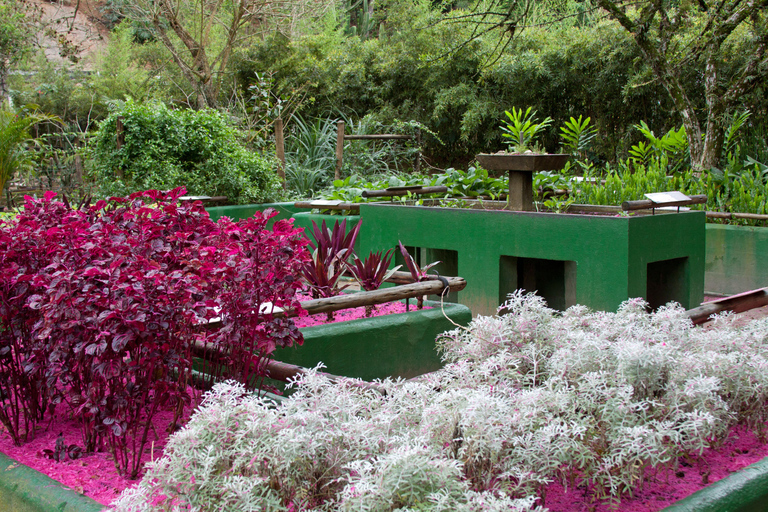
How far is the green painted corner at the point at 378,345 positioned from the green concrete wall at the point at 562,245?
134cm

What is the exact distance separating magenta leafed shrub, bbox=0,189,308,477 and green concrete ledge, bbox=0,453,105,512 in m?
0.22

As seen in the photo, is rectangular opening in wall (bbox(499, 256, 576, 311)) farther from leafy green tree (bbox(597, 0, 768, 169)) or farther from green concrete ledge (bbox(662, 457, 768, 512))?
green concrete ledge (bbox(662, 457, 768, 512))

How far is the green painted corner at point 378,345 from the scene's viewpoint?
3545 millimetres

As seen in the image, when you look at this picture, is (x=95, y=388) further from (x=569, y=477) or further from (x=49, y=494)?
(x=569, y=477)

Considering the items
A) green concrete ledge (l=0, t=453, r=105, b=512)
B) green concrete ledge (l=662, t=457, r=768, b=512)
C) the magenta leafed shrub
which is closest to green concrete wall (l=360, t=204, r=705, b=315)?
the magenta leafed shrub

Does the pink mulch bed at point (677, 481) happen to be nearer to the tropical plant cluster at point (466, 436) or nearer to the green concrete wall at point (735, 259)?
the tropical plant cluster at point (466, 436)

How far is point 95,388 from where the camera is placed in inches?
87.7

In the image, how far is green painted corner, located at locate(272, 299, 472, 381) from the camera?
3.54 metres

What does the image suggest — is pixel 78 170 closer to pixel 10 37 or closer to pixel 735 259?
pixel 10 37

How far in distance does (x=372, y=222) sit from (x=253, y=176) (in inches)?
129

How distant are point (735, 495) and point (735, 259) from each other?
220 inches

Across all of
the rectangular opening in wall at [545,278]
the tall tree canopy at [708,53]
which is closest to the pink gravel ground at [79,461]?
the rectangular opening in wall at [545,278]

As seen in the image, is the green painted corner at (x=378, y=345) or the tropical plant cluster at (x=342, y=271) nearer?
the green painted corner at (x=378, y=345)

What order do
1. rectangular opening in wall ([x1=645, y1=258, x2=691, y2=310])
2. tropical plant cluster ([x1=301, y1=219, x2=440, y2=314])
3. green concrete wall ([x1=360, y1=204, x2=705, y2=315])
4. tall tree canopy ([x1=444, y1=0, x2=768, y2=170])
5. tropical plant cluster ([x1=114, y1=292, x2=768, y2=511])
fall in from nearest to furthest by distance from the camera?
tropical plant cluster ([x1=114, y1=292, x2=768, y2=511]) < tropical plant cluster ([x1=301, y1=219, x2=440, y2=314]) < green concrete wall ([x1=360, y1=204, x2=705, y2=315]) < rectangular opening in wall ([x1=645, y1=258, x2=691, y2=310]) < tall tree canopy ([x1=444, y1=0, x2=768, y2=170])
